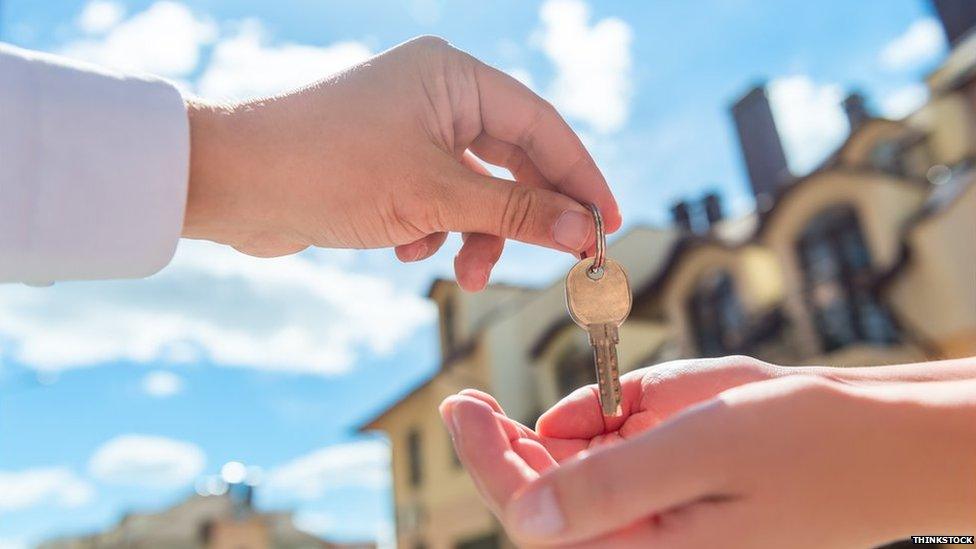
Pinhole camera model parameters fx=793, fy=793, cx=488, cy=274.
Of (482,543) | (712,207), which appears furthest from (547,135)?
(712,207)

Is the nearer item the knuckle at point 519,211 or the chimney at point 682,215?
the knuckle at point 519,211

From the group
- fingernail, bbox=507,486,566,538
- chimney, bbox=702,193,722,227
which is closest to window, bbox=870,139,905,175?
chimney, bbox=702,193,722,227

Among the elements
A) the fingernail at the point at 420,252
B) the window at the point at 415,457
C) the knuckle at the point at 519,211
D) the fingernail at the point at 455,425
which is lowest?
the fingernail at the point at 455,425

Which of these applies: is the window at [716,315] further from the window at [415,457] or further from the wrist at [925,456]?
the wrist at [925,456]

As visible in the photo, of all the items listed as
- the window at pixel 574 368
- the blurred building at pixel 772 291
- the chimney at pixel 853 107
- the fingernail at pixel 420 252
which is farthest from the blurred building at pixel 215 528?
the fingernail at pixel 420 252

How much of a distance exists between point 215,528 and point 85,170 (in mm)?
31062

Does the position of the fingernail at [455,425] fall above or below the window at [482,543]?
below

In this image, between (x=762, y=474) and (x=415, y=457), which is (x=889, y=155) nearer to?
(x=415, y=457)

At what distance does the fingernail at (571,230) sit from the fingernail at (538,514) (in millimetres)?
1022

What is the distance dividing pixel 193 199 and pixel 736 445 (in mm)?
1450

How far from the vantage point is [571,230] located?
215 cm

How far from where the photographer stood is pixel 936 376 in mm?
1900

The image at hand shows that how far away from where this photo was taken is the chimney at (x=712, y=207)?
67.5 ft

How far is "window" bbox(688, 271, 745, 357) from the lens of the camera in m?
15.7
